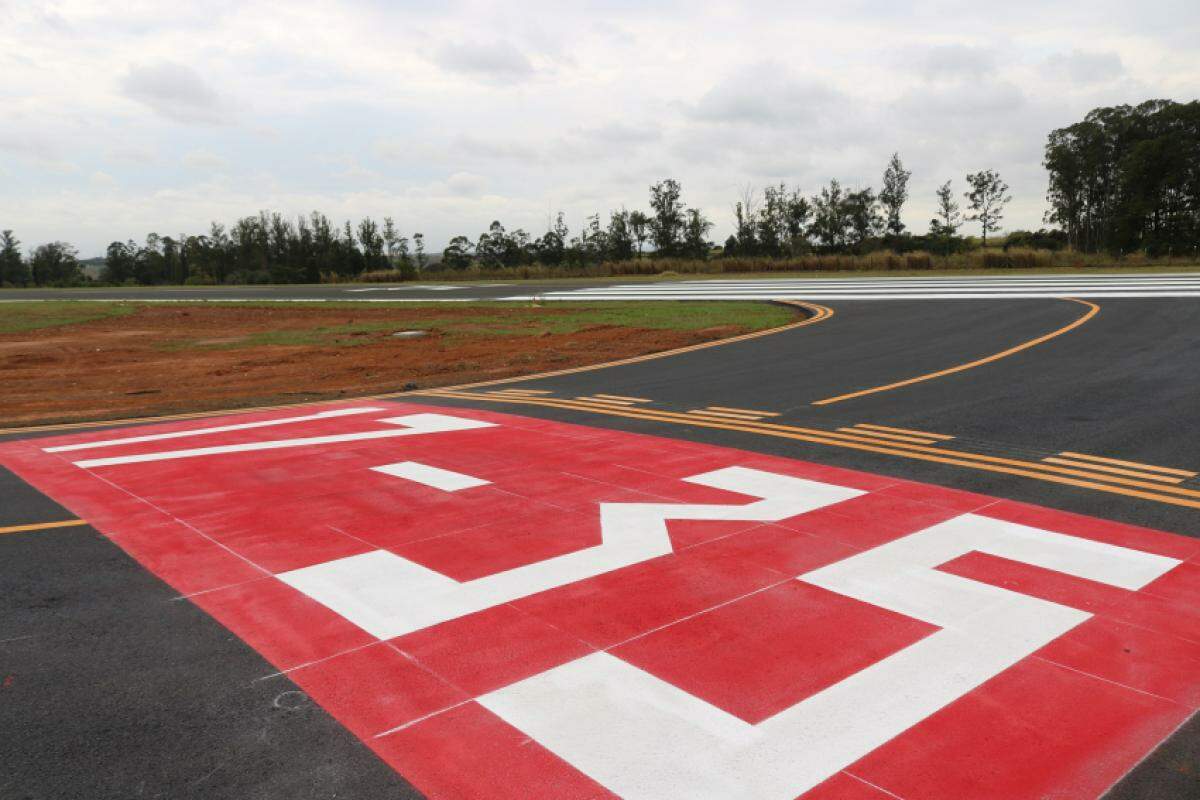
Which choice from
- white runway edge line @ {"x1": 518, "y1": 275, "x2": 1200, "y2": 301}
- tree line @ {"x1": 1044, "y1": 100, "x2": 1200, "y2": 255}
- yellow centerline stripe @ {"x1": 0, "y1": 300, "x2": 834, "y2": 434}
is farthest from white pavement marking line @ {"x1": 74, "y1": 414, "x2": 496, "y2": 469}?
tree line @ {"x1": 1044, "y1": 100, "x2": 1200, "y2": 255}

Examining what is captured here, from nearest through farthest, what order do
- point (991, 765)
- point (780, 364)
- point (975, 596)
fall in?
point (991, 765), point (975, 596), point (780, 364)

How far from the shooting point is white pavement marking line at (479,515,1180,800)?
3.13 metres

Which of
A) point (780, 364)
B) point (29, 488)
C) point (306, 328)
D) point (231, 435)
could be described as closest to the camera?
point (29, 488)

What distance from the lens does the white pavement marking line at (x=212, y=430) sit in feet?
30.6

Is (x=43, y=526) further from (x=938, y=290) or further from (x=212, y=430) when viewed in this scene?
(x=938, y=290)

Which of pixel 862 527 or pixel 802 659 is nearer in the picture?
pixel 802 659

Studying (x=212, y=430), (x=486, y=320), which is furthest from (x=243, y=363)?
(x=486, y=320)

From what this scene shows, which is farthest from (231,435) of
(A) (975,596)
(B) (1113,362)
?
(B) (1113,362)

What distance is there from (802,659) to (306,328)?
2467cm

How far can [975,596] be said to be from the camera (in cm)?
467

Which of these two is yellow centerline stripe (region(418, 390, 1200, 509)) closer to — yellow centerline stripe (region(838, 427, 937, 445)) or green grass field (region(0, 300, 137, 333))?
yellow centerline stripe (region(838, 427, 937, 445))

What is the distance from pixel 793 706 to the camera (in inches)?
141

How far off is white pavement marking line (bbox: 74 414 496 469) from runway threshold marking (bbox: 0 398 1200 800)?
35.0 inches

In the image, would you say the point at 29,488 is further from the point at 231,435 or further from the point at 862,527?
the point at 862,527
